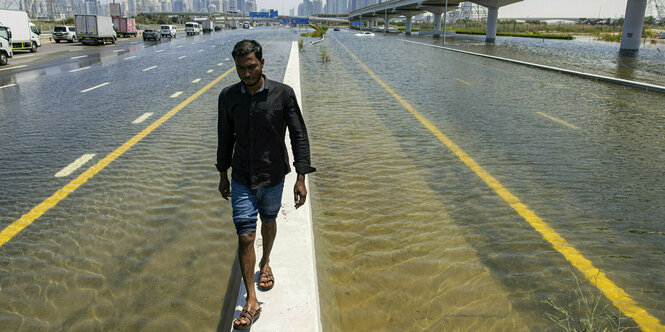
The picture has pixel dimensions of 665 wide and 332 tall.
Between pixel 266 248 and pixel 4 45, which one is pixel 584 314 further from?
pixel 4 45

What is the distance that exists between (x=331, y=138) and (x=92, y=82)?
1177 centimetres

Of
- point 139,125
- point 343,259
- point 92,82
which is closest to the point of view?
point 343,259

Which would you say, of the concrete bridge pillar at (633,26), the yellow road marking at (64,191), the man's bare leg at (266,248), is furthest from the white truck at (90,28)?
the man's bare leg at (266,248)

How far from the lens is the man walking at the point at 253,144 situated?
3.25 metres

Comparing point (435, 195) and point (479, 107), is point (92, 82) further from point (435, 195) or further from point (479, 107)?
point (435, 195)

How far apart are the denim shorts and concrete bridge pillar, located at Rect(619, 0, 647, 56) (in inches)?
1810

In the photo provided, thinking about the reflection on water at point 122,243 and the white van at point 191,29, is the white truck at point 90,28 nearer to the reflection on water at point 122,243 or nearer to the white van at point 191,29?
the white van at point 191,29

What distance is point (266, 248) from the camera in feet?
12.3

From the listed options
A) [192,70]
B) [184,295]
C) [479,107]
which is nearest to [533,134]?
[479,107]

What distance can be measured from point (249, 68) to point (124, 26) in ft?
226

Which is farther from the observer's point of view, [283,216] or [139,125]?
[139,125]

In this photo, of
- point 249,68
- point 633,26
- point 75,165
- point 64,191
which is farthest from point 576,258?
point 633,26

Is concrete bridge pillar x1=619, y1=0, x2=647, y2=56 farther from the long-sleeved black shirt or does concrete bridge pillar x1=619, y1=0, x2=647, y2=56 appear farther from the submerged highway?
the long-sleeved black shirt

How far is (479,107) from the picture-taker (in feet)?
41.1
